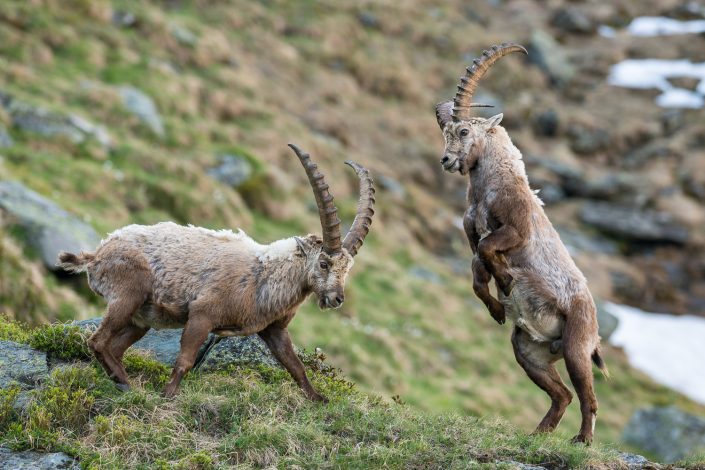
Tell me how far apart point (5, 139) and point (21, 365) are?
13612mm

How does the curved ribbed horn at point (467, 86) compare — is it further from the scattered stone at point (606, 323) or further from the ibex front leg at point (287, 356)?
the scattered stone at point (606, 323)

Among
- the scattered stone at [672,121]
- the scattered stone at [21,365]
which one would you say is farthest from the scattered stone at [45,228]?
the scattered stone at [672,121]

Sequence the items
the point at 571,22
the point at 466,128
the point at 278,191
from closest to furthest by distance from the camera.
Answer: the point at 466,128 → the point at 278,191 → the point at 571,22

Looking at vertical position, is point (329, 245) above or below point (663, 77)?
above

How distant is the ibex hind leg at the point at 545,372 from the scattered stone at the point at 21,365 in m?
5.74

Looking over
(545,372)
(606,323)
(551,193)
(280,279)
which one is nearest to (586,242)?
(551,193)

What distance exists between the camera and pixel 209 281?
377 inches

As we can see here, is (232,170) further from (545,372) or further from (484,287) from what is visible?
(545,372)

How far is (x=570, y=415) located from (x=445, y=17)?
1591 inches

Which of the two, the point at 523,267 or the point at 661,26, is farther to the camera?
the point at 661,26

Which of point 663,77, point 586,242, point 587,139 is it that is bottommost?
point 586,242

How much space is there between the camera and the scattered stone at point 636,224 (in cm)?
4091

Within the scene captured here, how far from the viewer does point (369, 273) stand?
2767cm

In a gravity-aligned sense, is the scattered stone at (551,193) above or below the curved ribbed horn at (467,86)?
below
